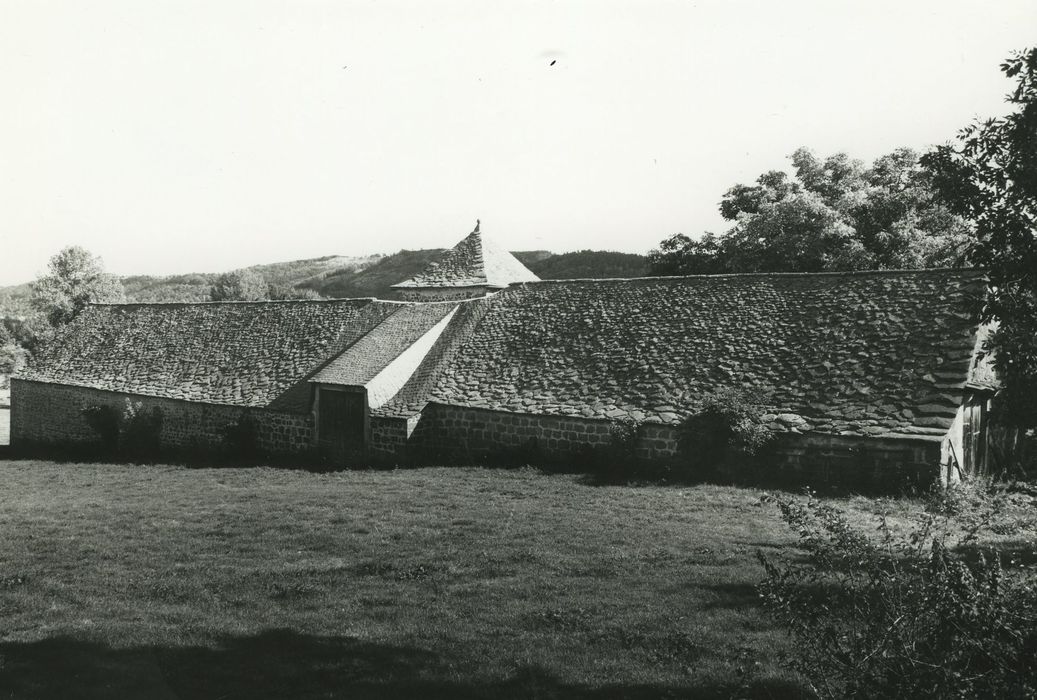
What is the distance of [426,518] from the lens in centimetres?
1438

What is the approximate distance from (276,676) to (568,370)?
604 inches

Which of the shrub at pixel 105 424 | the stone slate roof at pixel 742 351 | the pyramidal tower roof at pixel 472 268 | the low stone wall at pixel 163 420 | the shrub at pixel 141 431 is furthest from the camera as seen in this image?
the pyramidal tower roof at pixel 472 268

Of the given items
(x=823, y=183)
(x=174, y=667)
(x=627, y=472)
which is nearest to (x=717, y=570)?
(x=174, y=667)

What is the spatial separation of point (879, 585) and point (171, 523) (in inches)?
520

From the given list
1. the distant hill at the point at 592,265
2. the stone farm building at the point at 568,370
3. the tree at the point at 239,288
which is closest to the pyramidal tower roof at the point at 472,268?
the stone farm building at the point at 568,370

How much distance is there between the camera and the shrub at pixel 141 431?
93.4 feet

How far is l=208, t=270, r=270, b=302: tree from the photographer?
8462 centimetres

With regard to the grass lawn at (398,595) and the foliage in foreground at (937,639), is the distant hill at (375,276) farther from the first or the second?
the foliage in foreground at (937,639)

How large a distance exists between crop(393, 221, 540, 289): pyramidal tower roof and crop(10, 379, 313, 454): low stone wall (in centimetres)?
816

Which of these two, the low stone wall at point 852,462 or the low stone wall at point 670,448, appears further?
the low stone wall at point 670,448

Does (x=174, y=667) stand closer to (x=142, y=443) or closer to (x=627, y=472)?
(x=627, y=472)

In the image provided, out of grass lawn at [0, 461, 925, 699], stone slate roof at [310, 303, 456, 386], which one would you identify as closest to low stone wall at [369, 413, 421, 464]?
stone slate roof at [310, 303, 456, 386]

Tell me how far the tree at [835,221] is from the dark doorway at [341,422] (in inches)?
787

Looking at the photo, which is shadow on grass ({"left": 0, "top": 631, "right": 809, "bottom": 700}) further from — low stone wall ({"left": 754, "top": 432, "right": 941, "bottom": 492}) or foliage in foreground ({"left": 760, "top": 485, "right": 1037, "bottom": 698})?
low stone wall ({"left": 754, "top": 432, "right": 941, "bottom": 492})
